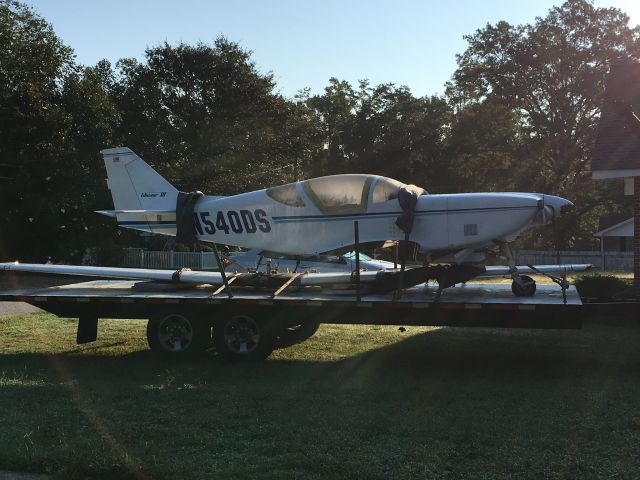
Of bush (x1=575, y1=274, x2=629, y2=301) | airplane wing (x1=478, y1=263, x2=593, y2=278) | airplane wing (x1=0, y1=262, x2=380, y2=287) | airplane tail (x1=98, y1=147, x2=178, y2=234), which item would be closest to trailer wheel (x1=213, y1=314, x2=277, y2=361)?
airplane wing (x1=0, y1=262, x2=380, y2=287)

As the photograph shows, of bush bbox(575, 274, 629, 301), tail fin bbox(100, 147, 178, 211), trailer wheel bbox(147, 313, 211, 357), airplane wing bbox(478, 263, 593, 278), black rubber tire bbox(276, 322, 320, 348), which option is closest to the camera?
trailer wheel bbox(147, 313, 211, 357)

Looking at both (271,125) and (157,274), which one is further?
(271,125)

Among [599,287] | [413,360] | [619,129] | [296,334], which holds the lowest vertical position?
[413,360]

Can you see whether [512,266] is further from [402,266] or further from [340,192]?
[340,192]

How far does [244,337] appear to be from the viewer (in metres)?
8.04

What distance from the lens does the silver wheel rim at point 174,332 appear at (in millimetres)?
8219

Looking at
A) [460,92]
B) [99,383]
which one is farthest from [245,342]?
[460,92]

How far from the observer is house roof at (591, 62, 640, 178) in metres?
12.1

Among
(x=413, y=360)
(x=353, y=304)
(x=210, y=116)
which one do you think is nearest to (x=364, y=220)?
(x=353, y=304)

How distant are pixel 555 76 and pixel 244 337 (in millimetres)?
38477

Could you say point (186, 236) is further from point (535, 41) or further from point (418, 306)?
point (535, 41)

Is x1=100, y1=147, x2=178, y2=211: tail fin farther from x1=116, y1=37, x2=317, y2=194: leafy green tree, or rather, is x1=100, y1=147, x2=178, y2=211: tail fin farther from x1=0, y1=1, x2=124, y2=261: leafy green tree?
x1=116, y1=37, x2=317, y2=194: leafy green tree

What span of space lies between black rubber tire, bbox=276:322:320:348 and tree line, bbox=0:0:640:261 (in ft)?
14.5

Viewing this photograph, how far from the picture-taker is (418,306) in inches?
289
